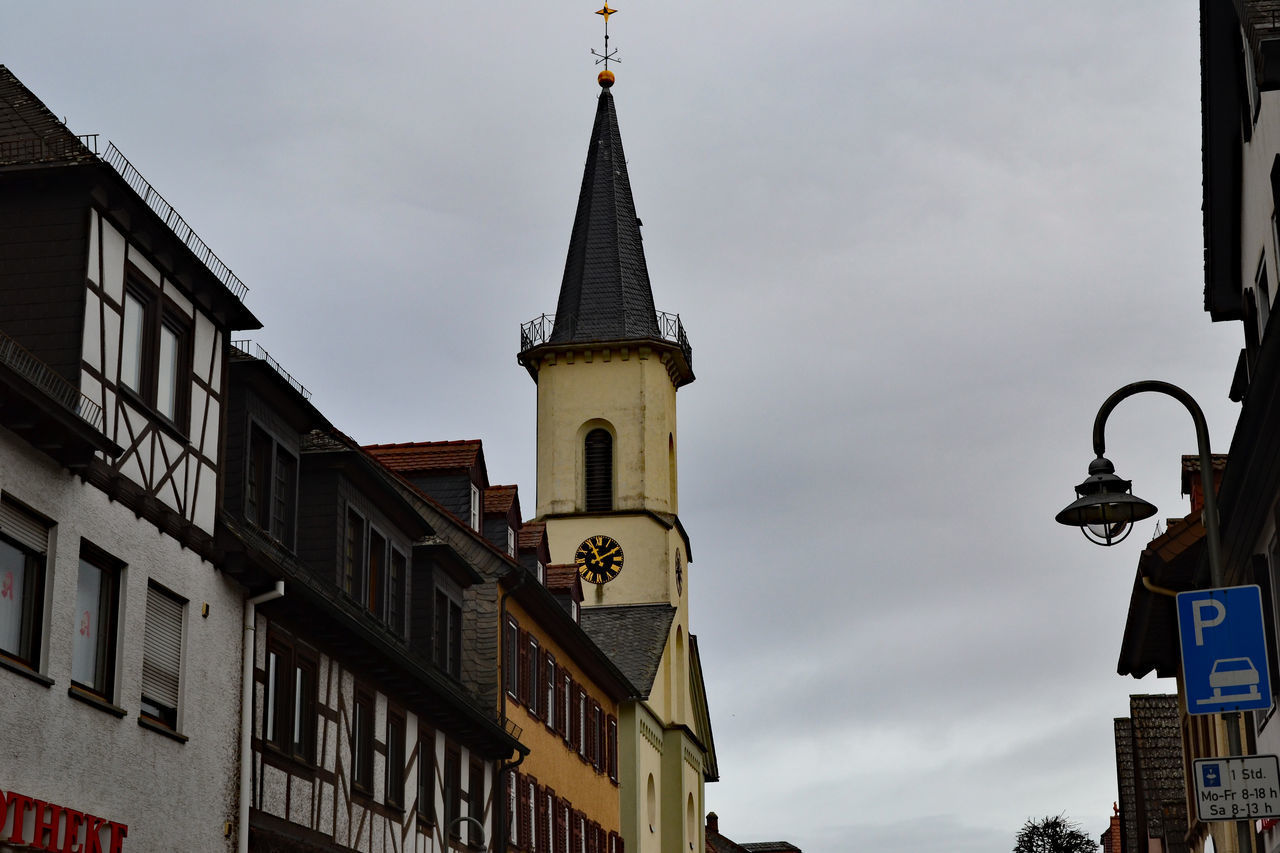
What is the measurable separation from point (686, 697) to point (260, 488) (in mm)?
40820

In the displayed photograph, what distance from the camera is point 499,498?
43.4 meters

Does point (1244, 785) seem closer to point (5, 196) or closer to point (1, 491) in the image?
point (1, 491)

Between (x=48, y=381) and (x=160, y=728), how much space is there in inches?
160

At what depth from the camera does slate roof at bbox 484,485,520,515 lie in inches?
1683

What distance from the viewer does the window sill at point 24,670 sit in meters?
17.5

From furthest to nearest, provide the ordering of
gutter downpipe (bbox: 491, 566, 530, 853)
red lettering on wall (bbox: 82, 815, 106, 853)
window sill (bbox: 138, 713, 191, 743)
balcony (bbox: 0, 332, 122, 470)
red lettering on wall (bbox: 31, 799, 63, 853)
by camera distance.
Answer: gutter downpipe (bbox: 491, 566, 530, 853)
window sill (bbox: 138, 713, 191, 743)
red lettering on wall (bbox: 82, 815, 106, 853)
red lettering on wall (bbox: 31, 799, 63, 853)
balcony (bbox: 0, 332, 122, 470)

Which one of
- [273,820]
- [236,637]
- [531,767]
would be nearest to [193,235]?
[236,637]

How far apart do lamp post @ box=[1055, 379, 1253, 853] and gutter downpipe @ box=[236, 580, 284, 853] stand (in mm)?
12182

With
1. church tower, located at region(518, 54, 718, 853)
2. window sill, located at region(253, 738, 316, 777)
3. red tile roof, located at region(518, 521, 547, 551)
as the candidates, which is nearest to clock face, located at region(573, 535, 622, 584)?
church tower, located at region(518, 54, 718, 853)

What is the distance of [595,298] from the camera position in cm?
7100

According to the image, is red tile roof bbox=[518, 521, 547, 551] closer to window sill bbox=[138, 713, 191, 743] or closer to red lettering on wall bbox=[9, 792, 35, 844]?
window sill bbox=[138, 713, 191, 743]

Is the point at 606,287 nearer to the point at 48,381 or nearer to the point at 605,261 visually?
the point at 605,261

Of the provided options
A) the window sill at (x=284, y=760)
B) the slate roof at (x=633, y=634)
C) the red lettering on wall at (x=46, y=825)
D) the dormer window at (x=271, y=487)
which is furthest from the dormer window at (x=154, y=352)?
the slate roof at (x=633, y=634)

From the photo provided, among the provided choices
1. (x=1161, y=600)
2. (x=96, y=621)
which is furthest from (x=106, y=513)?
(x=1161, y=600)
